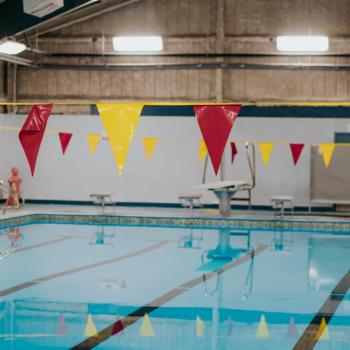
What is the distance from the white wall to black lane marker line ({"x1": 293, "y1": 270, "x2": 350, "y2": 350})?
839 centimetres

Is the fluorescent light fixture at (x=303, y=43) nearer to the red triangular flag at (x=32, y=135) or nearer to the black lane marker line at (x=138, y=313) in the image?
→ the black lane marker line at (x=138, y=313)

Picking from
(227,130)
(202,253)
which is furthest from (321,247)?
(227,130)

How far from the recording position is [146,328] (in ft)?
18.1

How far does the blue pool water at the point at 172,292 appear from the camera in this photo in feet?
17.2

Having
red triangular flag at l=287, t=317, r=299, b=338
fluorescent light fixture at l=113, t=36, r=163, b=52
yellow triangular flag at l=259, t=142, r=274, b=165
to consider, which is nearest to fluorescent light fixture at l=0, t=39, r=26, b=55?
fluorescent light fixture at l=113, t=36, r=163, b=52

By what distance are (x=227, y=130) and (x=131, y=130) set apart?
3.62 ft

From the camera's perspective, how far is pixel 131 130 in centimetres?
771

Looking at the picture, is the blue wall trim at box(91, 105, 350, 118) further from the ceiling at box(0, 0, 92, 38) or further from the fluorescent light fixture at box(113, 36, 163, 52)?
the ceiling at box(0, 0, 92, 38)

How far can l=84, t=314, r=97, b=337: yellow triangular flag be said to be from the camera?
5.27 meters

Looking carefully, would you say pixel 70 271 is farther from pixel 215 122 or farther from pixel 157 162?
pixel 157 162

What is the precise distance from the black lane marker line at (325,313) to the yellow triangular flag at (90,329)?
5.09 feet

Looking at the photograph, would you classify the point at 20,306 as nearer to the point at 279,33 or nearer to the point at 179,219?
the point at 179,219

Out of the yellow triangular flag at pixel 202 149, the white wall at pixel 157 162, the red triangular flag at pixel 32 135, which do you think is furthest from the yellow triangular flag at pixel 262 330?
the white wall at pixel 157 162

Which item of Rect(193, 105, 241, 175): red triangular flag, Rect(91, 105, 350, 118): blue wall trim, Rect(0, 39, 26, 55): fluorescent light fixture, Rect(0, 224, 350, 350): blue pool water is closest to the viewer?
Rect(0, 224, 350, 350): blue pool water
